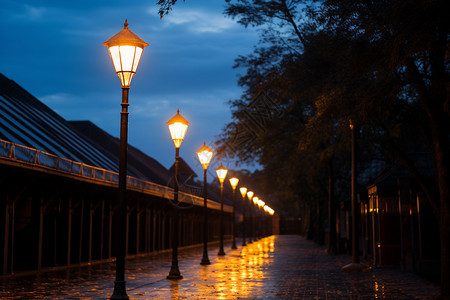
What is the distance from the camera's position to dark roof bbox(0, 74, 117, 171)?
69.2ft

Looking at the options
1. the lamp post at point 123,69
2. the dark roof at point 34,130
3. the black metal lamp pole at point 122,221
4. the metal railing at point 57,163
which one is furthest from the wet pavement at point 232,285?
the dark roof at point 34,130

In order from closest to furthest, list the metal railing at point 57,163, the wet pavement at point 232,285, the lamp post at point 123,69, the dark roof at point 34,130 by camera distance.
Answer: the lamp post at point 123,69 → the wet pavement at point 232,285 → the metal railing at point 57,163 → the dark roof at point 34,130

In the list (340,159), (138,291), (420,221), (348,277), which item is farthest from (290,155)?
(138,291)

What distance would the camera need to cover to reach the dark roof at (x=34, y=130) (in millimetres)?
21094

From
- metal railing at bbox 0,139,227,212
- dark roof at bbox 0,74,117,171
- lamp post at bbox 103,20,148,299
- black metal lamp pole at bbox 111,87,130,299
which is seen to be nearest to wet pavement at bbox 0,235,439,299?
black metal lamp pole at bbox 111,87,130,299

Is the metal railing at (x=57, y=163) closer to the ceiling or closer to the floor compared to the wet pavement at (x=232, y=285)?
closer to the ceiling

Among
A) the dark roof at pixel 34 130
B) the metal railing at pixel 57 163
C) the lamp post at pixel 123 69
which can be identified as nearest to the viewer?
the lamp post at pixel 123 69

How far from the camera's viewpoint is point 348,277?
1833 centimetres

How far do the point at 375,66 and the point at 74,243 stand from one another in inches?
621

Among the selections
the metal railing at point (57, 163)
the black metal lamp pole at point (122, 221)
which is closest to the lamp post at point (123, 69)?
the black metal lamp pole at point (122, 221)

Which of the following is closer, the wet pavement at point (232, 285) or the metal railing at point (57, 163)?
the wet pavement at point (232, 285)

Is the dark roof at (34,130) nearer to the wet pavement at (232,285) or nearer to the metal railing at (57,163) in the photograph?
the metal railing at (57,163)

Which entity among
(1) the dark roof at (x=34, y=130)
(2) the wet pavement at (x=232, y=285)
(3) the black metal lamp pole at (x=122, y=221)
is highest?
(1) the dark roof at (x=34, y=130)

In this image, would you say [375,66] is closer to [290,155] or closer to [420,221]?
[420,221]
